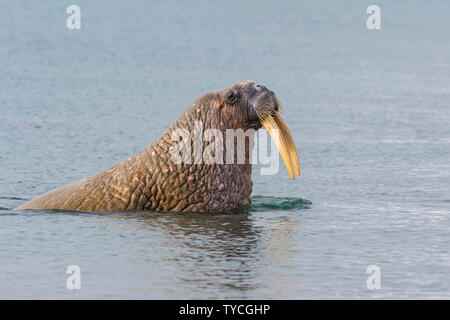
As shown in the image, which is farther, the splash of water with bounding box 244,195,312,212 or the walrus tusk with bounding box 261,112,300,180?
the splash of water with bounding box 244,195,312,212

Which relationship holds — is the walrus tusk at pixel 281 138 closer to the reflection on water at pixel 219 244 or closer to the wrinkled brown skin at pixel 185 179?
the wrinkled brown skin at pixel 185 179

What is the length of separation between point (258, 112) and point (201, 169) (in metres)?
0.84

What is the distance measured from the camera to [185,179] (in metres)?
11.0

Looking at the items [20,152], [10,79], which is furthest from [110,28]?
[20,152]

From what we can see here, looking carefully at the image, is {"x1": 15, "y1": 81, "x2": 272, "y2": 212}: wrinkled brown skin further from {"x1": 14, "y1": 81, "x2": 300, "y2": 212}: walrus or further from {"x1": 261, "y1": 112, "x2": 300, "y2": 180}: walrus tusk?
{"x1": 261, "y1": 112, "x2": 300, "y2": 180}: walrus tusk

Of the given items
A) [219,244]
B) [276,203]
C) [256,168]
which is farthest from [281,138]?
[256,168]

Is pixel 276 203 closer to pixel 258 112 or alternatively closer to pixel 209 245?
pixel 258 112

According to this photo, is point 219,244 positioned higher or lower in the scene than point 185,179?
lower

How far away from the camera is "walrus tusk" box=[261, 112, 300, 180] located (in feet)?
35.6

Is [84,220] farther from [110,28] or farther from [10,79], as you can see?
[110,28]

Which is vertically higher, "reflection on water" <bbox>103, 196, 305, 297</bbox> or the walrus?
the walrus

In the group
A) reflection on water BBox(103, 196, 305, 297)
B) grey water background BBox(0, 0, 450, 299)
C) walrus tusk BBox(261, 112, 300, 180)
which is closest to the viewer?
reflection on water BBox(103, 196, 305, 297)

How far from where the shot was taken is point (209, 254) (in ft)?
32.2

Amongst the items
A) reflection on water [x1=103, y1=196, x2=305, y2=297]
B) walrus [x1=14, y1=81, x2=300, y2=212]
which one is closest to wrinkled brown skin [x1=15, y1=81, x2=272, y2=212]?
walrus [x1=14, y1=81, x2=300, y2=212]
